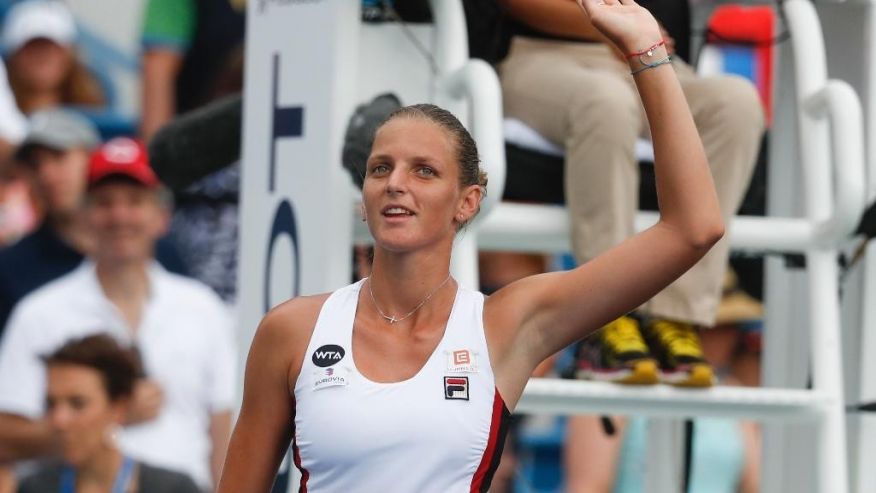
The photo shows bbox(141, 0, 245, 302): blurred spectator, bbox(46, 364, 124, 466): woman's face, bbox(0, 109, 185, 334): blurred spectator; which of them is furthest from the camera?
bbox(141, 0, 245, 302): blurred spectator

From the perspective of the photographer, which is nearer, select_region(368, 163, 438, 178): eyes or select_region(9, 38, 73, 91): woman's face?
select_region(368, 163, 438, 178): eyes

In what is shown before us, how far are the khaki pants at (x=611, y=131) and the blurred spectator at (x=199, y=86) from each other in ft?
10.5

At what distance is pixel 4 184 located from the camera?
8555 mm

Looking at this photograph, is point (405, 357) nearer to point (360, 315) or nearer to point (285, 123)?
point (360, 315)

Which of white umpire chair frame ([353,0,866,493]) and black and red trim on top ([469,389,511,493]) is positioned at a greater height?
white umpire chair frame ([353,0,866,493])

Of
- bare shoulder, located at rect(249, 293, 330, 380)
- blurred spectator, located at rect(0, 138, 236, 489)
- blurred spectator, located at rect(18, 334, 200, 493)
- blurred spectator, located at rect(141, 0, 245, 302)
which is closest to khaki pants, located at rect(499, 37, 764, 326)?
bare shoulder, located at rect(249, 293, 330, 380)

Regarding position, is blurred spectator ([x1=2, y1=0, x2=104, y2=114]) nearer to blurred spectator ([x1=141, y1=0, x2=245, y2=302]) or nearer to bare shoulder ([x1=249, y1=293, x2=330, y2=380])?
blurred spectator ([x1=141, y1=0, x2=245, y2=302])

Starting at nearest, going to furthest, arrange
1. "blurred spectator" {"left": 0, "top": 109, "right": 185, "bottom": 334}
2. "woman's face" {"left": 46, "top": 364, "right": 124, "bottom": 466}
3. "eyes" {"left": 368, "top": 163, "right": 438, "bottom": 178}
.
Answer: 1. "eyes" {"left": 368, "top": 163, "right": 438, "bottom": 178}
2. "woman's face" {"left": 46, "top": 364, "right": 124, "bottom": 466}
3. "blurred spectator" {"left": 0, "top": 109, "right": 185, "bottom": 334}

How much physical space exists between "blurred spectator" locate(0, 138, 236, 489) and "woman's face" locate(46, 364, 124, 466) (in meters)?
0.10

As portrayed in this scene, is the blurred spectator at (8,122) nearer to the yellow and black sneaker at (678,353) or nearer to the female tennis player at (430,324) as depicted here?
the yellow and black sneaker at (678,353)

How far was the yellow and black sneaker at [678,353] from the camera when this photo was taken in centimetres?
471

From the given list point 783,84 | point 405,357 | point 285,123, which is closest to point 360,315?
point 405,357

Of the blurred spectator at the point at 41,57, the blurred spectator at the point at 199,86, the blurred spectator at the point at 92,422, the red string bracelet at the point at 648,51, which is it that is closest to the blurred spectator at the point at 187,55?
the blurred spectator at the point at 199,86

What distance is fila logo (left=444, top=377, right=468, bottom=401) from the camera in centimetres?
336
